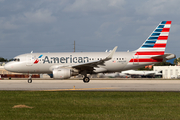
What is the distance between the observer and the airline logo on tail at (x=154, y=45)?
111ft

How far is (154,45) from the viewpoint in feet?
114

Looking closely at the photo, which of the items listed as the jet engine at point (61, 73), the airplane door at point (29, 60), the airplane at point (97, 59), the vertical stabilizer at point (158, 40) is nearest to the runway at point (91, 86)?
the jet engine at point (61, 73)

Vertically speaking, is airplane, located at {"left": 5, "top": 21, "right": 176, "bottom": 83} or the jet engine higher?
airplane, located at {"left": 5, "top": 21, "right": 176, "bottom": 83}

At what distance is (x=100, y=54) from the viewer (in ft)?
112

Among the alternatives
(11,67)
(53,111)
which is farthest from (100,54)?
(53,111)

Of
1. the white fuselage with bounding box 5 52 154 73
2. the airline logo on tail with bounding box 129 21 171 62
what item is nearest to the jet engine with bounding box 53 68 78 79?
the white fuselage with bounding box 5 52 154 73

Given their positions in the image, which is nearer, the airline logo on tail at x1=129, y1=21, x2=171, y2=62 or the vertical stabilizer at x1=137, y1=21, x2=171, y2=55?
the airline logo on tail at x1=129, y1=21, x2=171, y2=62

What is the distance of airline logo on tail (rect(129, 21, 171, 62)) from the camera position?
33875 mm

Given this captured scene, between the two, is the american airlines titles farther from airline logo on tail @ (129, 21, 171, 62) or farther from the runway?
airline logo on tail @ (129, 21, 171, 62)

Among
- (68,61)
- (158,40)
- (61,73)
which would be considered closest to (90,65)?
(68,61)

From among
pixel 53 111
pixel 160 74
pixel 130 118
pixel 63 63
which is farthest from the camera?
pixel 160 74

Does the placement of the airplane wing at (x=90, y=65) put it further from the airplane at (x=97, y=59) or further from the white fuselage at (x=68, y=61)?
the white fuselage at (x=68, y=61)

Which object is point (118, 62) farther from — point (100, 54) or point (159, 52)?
point (159, 52)

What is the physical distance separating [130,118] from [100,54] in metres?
25.7
